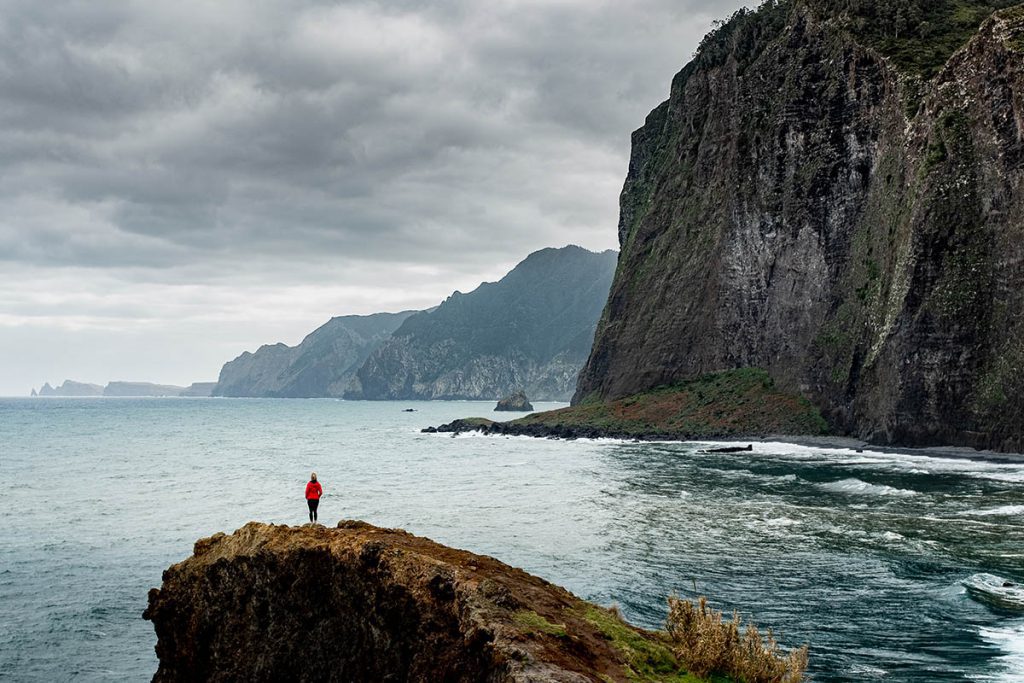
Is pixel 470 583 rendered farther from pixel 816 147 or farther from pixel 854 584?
pixel 816 147

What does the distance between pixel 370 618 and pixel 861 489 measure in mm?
46298

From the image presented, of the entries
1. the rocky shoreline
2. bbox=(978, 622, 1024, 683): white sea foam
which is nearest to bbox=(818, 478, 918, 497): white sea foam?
the rocky shoreline

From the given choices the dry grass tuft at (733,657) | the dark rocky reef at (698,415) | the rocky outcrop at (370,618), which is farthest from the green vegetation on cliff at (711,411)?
the rocky outcrop at (370,618)

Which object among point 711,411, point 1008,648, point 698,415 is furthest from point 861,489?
point 698,415

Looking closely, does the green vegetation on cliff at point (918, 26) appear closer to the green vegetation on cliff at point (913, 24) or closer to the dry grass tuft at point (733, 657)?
the green vegetation on cliff at point (913, 24)

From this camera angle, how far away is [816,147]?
359 ft

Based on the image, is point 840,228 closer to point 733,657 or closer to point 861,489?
point 861,489

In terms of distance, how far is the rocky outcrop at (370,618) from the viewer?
1127cm

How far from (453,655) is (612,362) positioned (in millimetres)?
133283

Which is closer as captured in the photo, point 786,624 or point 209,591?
point 209,591

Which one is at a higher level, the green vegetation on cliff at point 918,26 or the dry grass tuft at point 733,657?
the green vegetation on cliff at point 918,26

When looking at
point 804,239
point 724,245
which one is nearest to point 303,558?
point 804,239

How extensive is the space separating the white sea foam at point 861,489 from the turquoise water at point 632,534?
0.83 feet

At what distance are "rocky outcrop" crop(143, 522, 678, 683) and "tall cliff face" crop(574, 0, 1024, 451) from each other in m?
66.9
